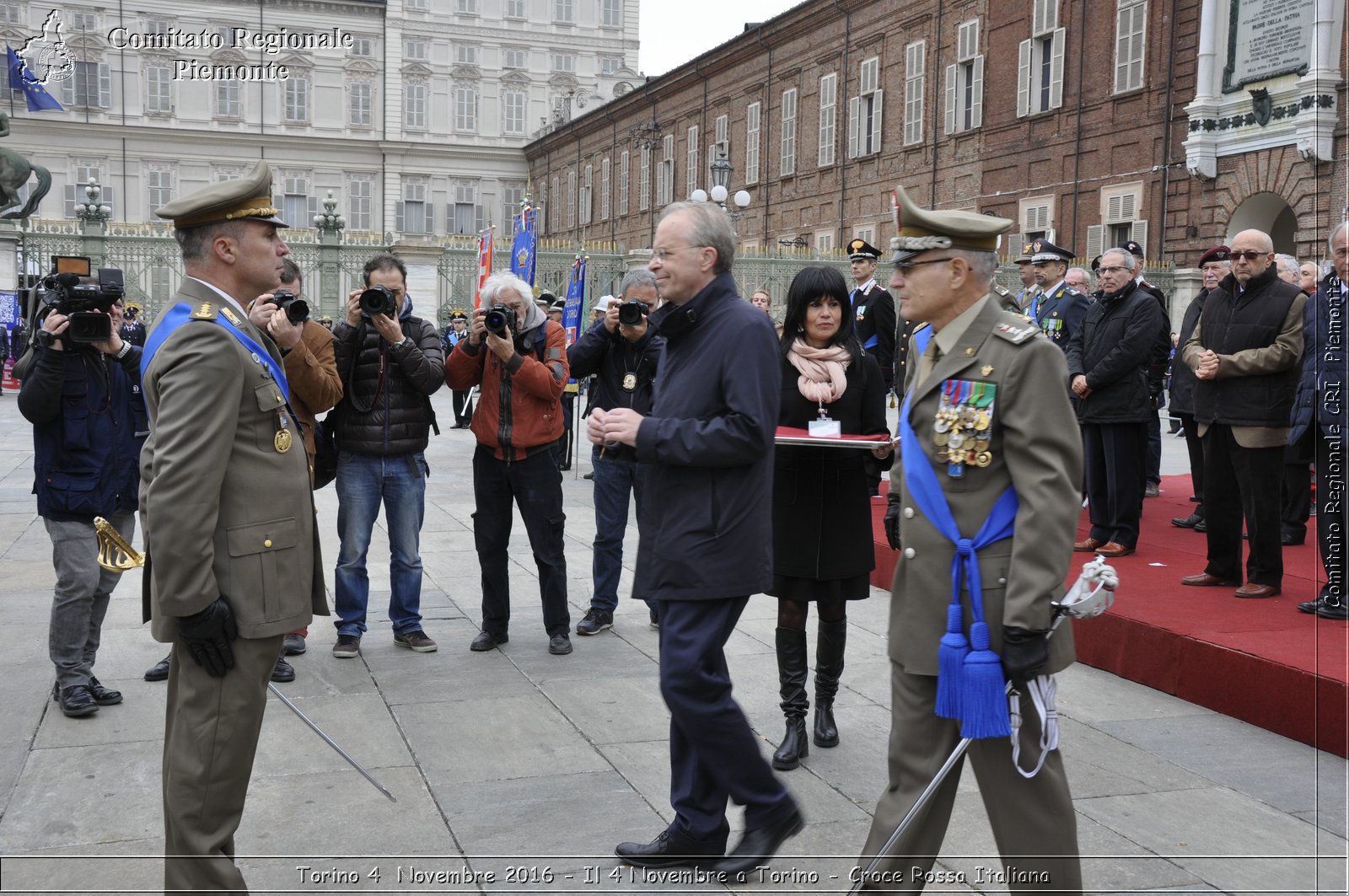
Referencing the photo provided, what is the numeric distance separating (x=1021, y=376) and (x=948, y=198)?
26.5 m

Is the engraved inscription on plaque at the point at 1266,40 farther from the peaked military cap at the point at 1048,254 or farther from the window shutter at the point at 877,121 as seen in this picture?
the peaked military cap at the point at 1048,254

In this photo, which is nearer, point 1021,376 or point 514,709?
point 1021,376

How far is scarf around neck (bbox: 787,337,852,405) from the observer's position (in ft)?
15.4

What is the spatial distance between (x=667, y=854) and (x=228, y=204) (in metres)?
2.26

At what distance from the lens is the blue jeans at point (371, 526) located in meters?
6.05

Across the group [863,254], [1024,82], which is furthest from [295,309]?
[1024,82]

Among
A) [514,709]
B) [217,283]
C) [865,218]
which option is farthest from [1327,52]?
[217,283]

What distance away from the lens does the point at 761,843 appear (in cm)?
357

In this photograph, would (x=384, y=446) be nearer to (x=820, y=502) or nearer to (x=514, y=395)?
(x=514, y=395)

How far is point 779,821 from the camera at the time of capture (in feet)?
11.7

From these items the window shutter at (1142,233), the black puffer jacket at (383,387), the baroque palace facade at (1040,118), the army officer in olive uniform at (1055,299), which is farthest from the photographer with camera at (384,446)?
the window shutter at (1142,233)

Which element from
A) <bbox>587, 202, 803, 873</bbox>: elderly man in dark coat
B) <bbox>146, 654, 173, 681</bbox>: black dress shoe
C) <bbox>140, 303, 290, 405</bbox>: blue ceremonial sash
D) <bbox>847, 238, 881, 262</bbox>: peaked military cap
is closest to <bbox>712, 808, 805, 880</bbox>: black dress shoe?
<bbox>587, 202, 803, 873</bbox>: elderly man in dark coat

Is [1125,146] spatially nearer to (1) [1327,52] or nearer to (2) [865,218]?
(1) [1327,52]

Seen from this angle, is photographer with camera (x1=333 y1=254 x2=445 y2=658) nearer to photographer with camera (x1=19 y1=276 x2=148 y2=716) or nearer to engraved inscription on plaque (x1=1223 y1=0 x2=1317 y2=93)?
photographer with camera (x1=19 y1=276 x2=148 y2=716)
